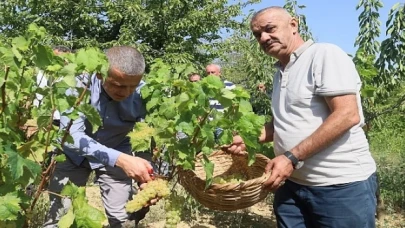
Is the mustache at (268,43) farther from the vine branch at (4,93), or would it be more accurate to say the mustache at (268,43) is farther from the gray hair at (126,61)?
the vine branch at (4,93)

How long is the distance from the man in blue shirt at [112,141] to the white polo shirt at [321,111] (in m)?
0.67

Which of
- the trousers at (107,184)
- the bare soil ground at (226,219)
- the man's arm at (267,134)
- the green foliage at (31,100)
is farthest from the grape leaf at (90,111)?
the bare soil ground at (226,219)

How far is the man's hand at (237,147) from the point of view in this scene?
101 inches

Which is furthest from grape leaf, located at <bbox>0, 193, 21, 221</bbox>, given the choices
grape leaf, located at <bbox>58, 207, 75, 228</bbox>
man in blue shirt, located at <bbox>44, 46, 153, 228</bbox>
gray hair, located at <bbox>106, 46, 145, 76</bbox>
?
gray hair, located at <bbox>106, 46, 145, 76</bbox>

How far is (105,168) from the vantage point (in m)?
3.07

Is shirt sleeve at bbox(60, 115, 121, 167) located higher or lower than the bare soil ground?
higher

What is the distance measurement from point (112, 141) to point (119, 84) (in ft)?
2.06

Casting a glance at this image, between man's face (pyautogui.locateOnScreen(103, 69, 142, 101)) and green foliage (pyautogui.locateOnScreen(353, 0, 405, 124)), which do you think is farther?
green foliage (pyautogui.locateOnScreen(353, 0, 405, 124))

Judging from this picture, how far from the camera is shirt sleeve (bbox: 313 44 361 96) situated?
78.3 inches

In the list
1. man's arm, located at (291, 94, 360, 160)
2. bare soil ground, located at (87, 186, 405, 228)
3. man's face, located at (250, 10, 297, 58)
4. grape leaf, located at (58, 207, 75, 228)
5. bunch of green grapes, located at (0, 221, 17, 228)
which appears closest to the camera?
grape leaf, located at (58, 207, 75, 228)

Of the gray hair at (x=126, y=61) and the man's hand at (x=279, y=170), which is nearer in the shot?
the man's hand at (x=279, y=170)

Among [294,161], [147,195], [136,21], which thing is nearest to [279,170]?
[294,161]

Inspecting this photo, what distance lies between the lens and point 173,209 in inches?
93.1

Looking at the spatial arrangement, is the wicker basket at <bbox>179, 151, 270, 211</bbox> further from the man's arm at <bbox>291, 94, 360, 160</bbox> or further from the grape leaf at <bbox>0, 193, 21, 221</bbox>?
the grape leaf at <bbox>0, 193, 21, 221</bbox>
